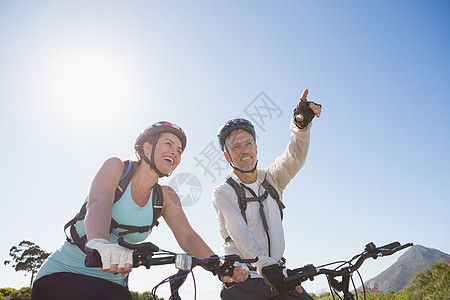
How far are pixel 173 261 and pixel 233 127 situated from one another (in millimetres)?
2902

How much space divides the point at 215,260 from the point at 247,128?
2.57 meters

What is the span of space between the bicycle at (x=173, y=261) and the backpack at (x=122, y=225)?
93cm

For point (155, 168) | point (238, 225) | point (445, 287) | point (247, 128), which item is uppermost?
point (247, 128)

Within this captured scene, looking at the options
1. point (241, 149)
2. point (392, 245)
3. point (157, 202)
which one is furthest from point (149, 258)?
point (241, 149)

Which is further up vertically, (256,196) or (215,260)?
(256,196)

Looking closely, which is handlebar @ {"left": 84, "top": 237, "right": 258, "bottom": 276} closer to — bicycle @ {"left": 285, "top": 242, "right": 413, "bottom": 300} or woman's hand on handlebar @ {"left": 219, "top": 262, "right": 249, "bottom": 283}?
woman's hand on handlebar @ {"left": 219, "top": 262, "right": 249, "bottom": 283}

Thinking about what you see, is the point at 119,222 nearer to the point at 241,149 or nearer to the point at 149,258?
the point at 149,258

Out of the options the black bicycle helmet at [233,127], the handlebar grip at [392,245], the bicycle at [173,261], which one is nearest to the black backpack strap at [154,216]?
the bicycle at [173,261]

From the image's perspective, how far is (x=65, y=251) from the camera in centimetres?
302

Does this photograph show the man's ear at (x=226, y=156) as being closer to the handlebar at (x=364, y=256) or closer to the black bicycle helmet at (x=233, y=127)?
the black bicycle helmet at (x=233, y=127)

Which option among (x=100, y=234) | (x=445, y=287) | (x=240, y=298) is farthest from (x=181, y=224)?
(x=445, y=287)

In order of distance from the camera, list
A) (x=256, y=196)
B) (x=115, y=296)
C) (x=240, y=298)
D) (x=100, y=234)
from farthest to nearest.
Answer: (x=256, y=196), (x=240, y=298), (x=115, y=296), (x=100, y=234)

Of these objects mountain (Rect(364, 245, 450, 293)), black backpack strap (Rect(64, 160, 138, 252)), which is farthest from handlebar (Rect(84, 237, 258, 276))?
mountain (Rect(364, 245, 450, 293))

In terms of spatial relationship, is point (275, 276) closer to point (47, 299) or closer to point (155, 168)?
point (155, 168)
